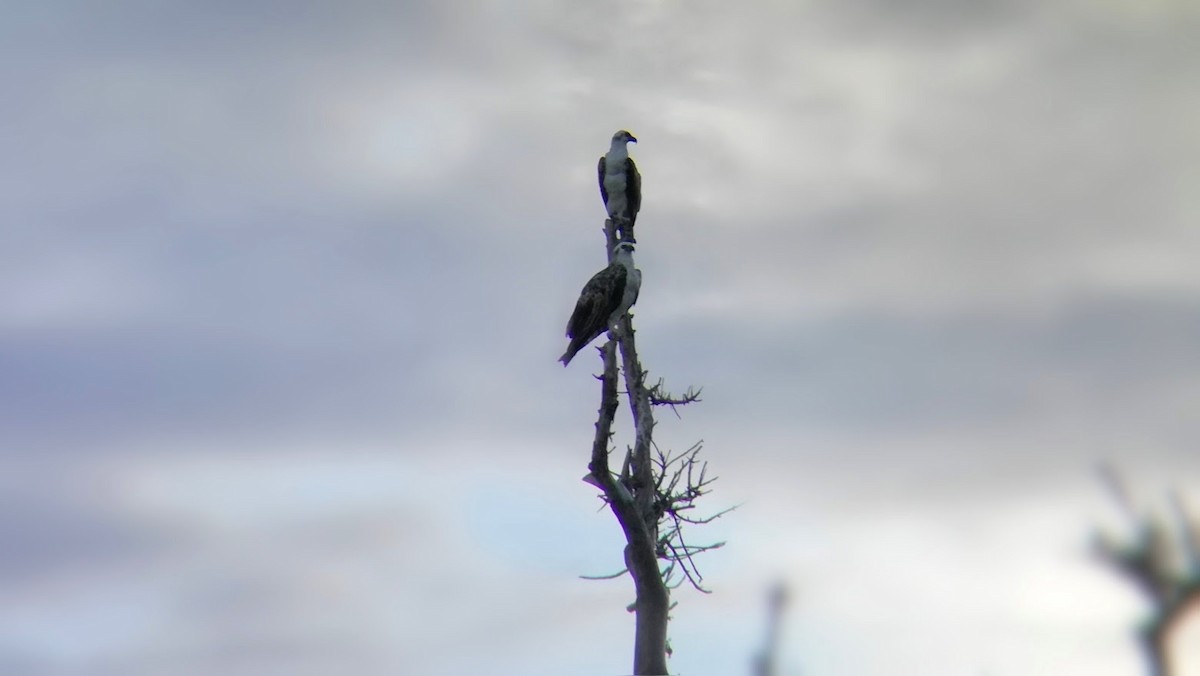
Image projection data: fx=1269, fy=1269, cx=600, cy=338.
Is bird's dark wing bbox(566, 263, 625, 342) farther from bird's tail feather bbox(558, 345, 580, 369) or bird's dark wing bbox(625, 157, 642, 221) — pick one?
bird's dark wing bbox(625, 157, 642, 221)

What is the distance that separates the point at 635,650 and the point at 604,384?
3415mm

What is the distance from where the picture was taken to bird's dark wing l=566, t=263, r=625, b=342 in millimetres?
15367

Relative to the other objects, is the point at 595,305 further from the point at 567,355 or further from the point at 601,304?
the point at 567,355

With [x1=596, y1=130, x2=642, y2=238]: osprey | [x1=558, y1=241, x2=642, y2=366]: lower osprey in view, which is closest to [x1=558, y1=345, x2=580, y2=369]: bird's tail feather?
[x1=558, y1=241, x2=642, y2=366]: lower osprey

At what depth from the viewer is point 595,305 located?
15.4m

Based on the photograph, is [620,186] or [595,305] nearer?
[595,305]

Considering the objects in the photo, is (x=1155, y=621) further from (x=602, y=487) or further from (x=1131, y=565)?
(x=602, y=487)

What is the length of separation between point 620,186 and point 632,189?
0.19 metres

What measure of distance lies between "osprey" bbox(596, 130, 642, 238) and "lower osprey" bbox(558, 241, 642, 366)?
50.4 inches

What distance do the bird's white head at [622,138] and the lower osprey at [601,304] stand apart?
2745 mm

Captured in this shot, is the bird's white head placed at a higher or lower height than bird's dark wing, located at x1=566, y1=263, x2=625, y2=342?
higher

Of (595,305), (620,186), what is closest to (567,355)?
(595,305)

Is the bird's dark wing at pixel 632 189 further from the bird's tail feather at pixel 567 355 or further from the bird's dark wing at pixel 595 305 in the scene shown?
the bird's tail feather at pixel 567 355

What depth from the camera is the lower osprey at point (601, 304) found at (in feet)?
50.4
